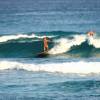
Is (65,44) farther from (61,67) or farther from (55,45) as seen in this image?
(61,67)

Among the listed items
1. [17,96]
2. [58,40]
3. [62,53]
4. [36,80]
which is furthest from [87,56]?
[17,96]

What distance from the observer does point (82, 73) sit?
3319 cm

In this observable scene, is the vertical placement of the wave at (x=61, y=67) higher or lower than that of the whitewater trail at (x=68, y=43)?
higher

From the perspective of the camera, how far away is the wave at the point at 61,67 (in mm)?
33903

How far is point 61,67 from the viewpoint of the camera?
35.1 meters

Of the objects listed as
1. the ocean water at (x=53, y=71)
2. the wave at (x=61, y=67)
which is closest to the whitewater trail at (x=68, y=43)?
the ocean water at (x=53, y=71)

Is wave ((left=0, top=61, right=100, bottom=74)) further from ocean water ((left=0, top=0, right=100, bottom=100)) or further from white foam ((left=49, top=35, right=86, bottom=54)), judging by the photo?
white foam ((left=49, top=35, right=86, bottom=54))

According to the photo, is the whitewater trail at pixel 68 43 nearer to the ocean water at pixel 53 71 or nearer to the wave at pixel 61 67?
the ocean water at pixel 53 71

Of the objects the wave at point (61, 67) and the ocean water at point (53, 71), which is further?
the wave at point (61, 67)

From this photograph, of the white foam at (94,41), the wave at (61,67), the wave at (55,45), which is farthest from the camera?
the white foam at (94,41)

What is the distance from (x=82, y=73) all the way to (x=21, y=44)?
19.5 meters

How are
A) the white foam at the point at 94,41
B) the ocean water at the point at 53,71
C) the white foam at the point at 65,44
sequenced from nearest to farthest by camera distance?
the ocean water at the point at 53,71, the white foam at the point at 65,44, the white foam at the point at 94,41

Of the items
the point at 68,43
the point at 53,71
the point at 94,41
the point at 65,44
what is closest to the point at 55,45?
the point at 65,44

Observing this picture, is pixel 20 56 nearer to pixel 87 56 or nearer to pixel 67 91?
pixel 87 56
